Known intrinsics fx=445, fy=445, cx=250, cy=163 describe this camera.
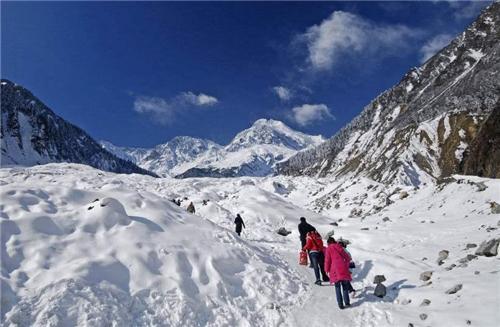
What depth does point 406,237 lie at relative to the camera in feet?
79.3

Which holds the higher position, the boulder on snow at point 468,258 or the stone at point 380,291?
the boulder on snow at point 468,258

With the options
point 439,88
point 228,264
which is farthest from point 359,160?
point 228,264

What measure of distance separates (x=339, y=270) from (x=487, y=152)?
4887cm

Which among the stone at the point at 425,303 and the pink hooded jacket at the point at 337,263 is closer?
the stone at the point at 425,303

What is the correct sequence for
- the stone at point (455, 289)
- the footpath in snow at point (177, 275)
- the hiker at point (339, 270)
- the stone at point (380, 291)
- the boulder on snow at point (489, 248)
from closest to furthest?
the footpath in snow at point (177, 275)
the stone at point (455, 289)
the hiker at point (339, 270)
the stone at point (380, 291)
the boulder on snow at point (489, 248)

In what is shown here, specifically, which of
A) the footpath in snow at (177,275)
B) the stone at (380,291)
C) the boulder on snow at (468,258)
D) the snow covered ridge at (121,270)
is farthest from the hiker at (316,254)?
the boulder on snow at (468,258)

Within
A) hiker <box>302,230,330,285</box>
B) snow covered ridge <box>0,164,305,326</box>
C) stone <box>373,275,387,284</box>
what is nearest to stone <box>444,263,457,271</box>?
stone <box>373,275,387,284</box>

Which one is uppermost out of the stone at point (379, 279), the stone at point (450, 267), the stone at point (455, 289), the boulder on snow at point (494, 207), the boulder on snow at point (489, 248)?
the boulder on snow at point (494, 207)

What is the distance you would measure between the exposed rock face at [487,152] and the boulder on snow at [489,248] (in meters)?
38.6

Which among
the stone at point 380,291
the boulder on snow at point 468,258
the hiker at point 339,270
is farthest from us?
the boulder on snow at point 468,258

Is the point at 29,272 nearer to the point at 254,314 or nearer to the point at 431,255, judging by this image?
the point at 254,314

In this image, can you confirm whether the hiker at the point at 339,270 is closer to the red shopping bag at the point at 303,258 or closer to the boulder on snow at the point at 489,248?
the red shopping bag at the point at 303,258

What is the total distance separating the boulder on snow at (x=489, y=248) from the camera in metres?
15.0

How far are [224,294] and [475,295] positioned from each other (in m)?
7.03
